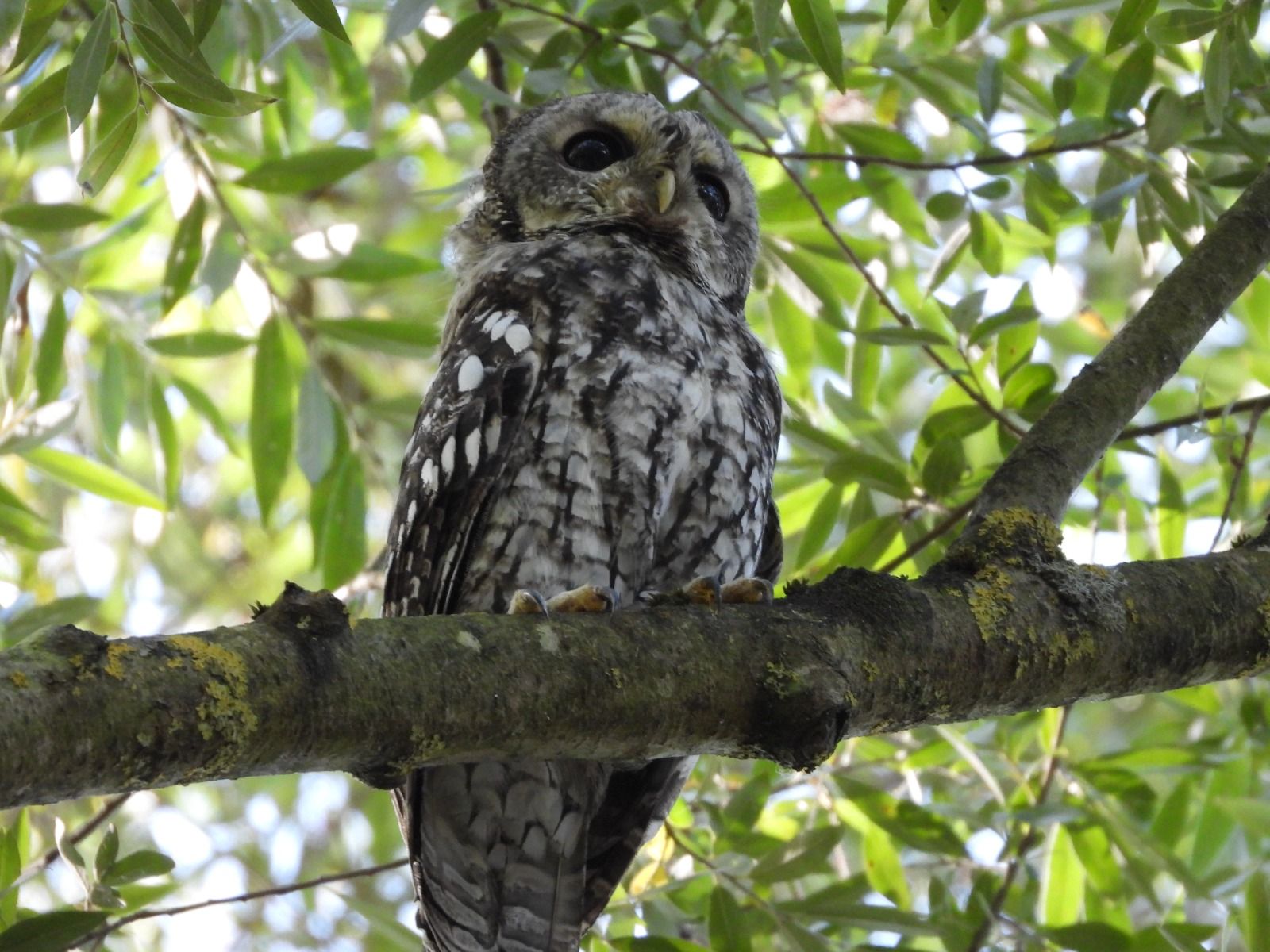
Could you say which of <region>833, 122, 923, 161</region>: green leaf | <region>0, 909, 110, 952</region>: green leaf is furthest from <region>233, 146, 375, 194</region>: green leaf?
<region>0, 909, 110, 952</region>: green leaf

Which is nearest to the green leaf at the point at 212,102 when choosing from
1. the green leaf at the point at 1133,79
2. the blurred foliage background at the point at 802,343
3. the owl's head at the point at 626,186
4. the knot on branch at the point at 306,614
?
Result: the blurred foliage background at the point at 802,343

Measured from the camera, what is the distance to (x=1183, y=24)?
85.6 inches

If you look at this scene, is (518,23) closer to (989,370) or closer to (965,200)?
(965,200)

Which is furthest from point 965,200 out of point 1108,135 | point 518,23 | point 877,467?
point 518,23

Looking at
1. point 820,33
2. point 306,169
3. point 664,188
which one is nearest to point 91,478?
point 306,169

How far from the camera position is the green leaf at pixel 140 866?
7.40ft

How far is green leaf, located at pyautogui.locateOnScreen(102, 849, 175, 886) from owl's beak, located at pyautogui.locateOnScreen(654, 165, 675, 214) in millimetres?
1654

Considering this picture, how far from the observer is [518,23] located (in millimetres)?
3262

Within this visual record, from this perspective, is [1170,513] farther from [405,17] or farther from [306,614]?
[306,614]

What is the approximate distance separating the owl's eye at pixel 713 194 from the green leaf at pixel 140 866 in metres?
1.80

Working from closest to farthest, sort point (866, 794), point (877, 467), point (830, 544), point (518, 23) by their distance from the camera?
1. point (877, 467)
2. point (866, 794)
3. point (518, 23)
4. point (830, 544)

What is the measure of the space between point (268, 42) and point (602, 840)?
185 cm

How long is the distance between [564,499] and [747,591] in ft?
1.60

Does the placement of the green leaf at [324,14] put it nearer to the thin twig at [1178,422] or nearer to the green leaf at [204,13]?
the green leaf at [204,13]
